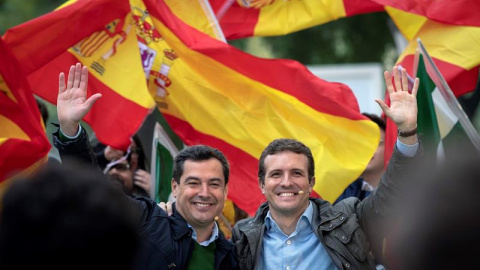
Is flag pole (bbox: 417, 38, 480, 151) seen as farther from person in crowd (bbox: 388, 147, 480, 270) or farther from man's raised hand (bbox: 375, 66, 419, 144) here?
person in crowd (bbox: 388, 147, 480, 270)

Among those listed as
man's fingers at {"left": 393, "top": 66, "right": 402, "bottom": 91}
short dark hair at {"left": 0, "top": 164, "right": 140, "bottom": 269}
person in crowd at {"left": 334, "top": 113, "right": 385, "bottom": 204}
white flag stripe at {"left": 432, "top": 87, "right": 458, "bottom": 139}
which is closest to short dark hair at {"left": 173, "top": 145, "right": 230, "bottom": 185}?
man's fingers at {"left": 393, "top": 66, "right": 402, "bottom": 91}

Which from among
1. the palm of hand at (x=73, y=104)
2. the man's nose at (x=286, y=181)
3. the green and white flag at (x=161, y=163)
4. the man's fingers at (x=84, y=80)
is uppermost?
the man's fingers at (x=84, y=80)

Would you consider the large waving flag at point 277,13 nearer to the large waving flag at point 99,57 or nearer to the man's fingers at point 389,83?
the large waving flag at point 99,57

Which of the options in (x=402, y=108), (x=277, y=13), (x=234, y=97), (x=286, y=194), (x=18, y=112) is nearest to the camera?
(x=402, y=108)

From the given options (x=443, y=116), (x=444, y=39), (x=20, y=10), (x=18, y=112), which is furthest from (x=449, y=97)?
(x=20, y=10)

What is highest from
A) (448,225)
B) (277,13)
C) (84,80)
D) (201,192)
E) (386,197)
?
(448,225)

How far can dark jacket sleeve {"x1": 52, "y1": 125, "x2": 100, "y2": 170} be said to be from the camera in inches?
181

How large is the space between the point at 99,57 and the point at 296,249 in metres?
2.56

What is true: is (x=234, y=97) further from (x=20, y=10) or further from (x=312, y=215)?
(x=20, y=10)

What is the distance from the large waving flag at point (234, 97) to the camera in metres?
6.19

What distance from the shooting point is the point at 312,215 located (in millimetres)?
4824

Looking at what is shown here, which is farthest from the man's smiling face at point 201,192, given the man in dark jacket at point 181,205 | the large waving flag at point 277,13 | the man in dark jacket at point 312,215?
the large waving flag at point 277,13

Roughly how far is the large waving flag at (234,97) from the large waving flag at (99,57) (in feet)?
0.53

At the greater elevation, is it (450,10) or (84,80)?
(450,10)
